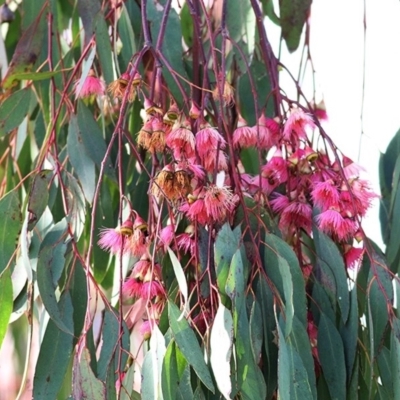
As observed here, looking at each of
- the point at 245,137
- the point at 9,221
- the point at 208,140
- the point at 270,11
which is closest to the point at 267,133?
the point at 245,137

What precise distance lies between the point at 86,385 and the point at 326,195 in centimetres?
34

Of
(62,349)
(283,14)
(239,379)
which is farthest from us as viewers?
(283,14)

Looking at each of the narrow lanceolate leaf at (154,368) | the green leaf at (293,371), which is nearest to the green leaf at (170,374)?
the narrow lanceolate leaf at (154,368)

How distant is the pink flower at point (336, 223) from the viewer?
3.20 ft

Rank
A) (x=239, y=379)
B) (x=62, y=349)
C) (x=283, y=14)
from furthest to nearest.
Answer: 1. (x=283, y=14)
2. (x=62, y=349)
3. (x=239, y=379)

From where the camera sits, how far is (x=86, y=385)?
2.98 feet

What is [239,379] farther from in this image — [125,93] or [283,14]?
[283,14]

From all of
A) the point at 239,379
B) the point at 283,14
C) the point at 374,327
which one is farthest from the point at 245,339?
the point at 283,14

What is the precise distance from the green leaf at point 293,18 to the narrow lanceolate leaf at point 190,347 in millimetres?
576

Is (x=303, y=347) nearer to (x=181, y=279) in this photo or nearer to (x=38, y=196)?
(x=181, y=279)

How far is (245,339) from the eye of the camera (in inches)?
36.0

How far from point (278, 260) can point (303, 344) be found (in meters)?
0.10

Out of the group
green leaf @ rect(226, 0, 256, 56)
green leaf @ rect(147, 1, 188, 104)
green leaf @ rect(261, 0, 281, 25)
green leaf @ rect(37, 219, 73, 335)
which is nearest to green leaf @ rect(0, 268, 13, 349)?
green leaf @ rect(37, 219, 73, 335)

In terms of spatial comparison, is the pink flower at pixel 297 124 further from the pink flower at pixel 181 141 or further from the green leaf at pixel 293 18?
the green leaf at pixel 293 18
